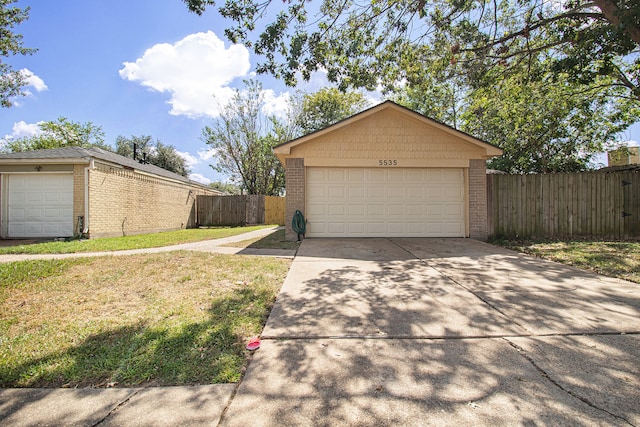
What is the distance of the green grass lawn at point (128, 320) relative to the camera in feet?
7.19

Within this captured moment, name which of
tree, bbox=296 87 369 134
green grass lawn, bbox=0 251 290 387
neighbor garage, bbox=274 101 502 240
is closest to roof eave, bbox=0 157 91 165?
green grass lawn, bbox=0 251 290 387

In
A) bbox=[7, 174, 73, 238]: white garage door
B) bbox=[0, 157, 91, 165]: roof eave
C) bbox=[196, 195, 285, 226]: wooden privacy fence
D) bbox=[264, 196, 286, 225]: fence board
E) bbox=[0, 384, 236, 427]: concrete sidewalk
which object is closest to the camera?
bbox=[0, 384, 236, 427]: concrete sidewalk

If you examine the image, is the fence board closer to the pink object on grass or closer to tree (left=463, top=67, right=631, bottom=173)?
tree (left=463, top=67, right=631, bottom=173)

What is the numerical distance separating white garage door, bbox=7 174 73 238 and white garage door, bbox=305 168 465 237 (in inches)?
339

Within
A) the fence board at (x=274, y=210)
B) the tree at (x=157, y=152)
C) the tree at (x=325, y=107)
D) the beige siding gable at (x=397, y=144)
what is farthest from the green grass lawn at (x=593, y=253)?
the tree at (x=157, y=152)

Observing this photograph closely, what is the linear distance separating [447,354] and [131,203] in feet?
42.1

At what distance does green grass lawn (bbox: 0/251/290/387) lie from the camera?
2191 mm

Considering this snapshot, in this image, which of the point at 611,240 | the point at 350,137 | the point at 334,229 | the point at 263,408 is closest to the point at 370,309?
the point at 263,408

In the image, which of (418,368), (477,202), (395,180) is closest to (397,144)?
(395,180)

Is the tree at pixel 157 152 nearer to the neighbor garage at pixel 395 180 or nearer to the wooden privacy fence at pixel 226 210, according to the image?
the wooden privacy fence at pixel 226 210

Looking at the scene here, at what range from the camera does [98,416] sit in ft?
5.61

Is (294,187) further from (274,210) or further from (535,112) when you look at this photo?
(535,112)

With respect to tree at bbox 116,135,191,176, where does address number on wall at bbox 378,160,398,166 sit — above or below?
below

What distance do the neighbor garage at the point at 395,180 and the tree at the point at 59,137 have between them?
27.5m
